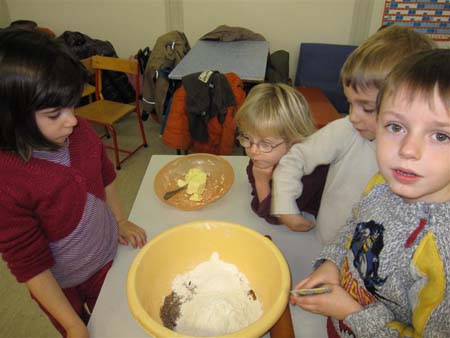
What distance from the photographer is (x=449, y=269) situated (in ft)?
1.62

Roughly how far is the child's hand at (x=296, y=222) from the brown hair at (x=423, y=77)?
48 cm

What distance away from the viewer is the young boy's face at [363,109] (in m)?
0.81

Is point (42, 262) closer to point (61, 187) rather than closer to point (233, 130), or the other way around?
point (61, 187)

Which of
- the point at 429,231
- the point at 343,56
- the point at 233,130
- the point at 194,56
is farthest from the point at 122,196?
the point at 343,56

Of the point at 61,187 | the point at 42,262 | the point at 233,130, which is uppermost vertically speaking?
the point at 61,187

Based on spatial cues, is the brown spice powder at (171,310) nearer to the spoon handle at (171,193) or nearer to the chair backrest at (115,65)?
the spoon handle at (171,193)

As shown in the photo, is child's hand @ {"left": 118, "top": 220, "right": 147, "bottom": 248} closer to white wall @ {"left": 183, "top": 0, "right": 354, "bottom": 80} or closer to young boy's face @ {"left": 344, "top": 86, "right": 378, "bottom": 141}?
young boy's face @ {"left": 344, "top": 86, "right": 378, "bottom": 141}

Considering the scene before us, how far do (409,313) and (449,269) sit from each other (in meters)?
0.15

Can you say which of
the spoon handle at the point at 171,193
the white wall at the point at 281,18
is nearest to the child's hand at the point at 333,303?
the spoon handle at the point at 171,193

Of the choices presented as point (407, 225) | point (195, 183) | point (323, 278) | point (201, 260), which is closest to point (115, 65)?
point (195, 183)

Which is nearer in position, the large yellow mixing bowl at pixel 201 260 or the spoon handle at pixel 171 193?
the large yellow mixing bowl at pixel 201 260

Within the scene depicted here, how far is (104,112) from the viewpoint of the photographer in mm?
2836

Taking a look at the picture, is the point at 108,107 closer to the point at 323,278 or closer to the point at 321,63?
the point at 321,63

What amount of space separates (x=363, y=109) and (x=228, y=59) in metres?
2.19
